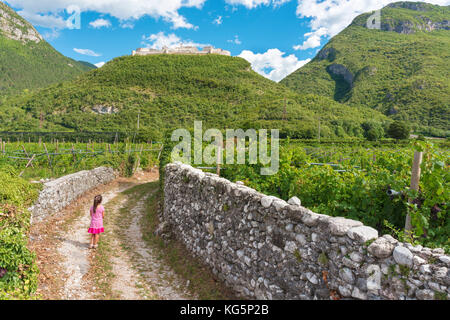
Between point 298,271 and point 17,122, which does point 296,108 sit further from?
point 298,271

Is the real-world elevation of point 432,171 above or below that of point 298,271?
above

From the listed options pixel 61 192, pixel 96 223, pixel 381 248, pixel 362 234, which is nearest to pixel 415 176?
pixel 362 234

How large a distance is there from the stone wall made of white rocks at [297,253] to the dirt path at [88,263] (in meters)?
1.06

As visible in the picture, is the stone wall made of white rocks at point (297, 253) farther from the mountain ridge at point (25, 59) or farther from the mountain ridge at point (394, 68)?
the mountain ridge at point (25, 59)

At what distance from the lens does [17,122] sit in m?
55.8

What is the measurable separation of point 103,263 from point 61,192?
14.3 feet

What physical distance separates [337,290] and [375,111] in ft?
237

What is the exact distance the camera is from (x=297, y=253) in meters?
3.88

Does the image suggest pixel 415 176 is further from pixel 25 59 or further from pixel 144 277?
pixel 25 59

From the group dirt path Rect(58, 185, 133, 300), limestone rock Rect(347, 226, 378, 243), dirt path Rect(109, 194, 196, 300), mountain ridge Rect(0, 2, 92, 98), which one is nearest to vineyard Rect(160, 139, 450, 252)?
limestone rock Rect(347, 226, 378, 243)

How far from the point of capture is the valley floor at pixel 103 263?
5.41 m

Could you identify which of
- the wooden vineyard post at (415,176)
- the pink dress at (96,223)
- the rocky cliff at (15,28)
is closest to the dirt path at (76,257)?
the pink dress at (96,223)

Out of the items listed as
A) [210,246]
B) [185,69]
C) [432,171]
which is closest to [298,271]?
[432,171]

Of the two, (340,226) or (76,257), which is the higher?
(340,226)
